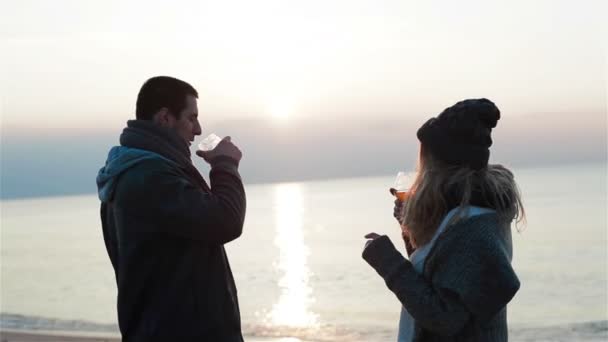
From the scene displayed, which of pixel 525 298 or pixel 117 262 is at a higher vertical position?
pixel 117 262

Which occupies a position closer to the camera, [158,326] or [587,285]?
[158,326]

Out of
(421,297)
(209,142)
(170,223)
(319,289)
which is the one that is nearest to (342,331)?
(319,289)

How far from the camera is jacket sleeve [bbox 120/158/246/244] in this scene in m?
2.81

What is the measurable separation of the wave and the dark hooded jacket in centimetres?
957

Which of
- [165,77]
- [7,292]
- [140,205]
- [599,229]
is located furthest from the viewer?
[599,229]

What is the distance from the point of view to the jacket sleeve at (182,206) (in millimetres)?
2809

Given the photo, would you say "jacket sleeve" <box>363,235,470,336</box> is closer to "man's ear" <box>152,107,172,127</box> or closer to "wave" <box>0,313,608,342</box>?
"man's ear" <box>152,107,172,127</box>

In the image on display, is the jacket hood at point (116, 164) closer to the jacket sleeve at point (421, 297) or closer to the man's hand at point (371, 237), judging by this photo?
the man's hand at point (371, 237)

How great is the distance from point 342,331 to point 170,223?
11.0 meters

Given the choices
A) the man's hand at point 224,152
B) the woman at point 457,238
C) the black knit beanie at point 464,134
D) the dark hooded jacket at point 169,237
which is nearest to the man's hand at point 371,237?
the woman at point 457,238

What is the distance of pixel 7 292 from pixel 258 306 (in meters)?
8.97

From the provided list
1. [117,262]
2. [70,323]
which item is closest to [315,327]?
[70,323]

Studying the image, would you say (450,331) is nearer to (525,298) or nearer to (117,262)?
(117,262)

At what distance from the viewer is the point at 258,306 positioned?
17.1 m
